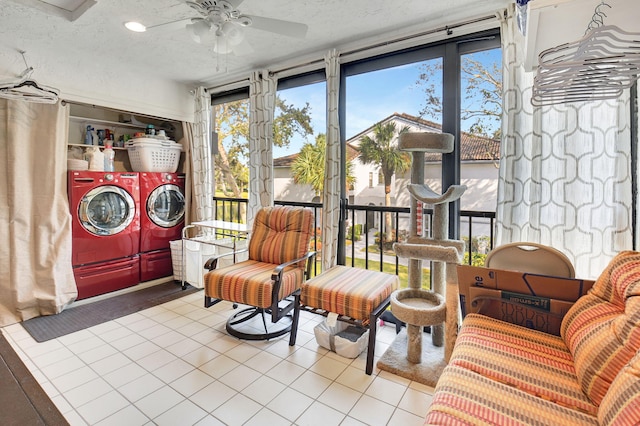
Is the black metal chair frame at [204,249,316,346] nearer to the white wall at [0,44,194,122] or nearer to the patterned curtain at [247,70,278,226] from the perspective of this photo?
the patterned curtain at [247,70,278,226]

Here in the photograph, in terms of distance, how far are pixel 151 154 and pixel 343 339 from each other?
2.96m

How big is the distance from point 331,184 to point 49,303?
2.74 meters

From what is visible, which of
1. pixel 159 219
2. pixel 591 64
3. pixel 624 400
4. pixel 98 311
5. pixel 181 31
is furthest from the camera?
pixel 159 219

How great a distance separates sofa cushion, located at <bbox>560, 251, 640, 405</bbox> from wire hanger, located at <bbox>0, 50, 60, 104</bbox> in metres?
3.81

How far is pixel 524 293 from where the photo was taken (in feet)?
5.23

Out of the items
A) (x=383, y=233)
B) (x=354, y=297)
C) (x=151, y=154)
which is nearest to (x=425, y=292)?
(x=354, y=297)

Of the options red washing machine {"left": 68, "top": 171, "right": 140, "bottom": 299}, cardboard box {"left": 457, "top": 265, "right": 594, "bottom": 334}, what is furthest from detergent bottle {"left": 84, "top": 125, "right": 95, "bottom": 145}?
cardboard box {"left": 457, "top": 265, "right": 594, "bottom": 334}

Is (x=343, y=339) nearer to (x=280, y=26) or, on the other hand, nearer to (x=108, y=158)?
(x=280, y=26)

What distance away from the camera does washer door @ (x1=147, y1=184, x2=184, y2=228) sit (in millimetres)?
3705

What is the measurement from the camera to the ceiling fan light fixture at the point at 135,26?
246 cm

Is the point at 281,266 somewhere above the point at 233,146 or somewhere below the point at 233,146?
below

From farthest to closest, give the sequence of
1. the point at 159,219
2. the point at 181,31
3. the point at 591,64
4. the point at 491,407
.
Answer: the point at 159,219 < the point at 181,31 < the point at 591,64 < the point at 491,407

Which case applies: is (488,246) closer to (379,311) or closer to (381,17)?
(379,311)

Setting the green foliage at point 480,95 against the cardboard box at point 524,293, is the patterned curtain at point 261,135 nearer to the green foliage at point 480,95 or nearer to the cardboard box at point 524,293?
the green foliage at point 480,95
